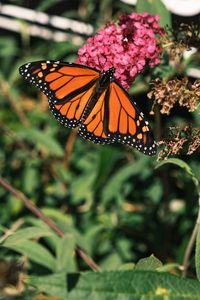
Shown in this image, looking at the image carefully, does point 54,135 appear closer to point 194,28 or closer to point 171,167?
point 171,167

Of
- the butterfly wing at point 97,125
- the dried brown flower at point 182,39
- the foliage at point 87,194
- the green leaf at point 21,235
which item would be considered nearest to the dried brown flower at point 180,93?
the dried brown flower at point 182,39

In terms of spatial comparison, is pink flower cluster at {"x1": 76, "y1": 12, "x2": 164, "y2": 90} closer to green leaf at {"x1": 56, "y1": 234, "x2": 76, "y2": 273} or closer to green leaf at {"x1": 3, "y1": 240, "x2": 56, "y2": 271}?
green leaf at {"x1": 56, "y1": 234, "x2": 76, "y2": 273}

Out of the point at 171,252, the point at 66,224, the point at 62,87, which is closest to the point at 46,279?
the point at 62,87

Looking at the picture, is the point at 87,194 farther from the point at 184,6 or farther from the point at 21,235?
the point at 184,6

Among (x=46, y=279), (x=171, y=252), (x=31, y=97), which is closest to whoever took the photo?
(x=46, y=279)

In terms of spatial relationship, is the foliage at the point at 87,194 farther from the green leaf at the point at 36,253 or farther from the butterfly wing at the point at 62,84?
the butterfly wing at the point at 62,84

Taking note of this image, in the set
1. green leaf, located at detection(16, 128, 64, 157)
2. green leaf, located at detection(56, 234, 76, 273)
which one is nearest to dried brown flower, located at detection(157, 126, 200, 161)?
green leaf, located at detection(56, 234, 76, 273)

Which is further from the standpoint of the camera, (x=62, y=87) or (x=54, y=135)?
(x=54, y=135)
